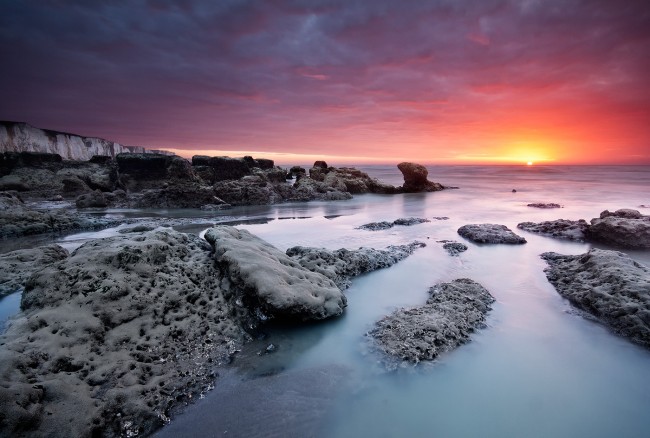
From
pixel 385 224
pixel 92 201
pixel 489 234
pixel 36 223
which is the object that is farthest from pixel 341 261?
pixel 92 201

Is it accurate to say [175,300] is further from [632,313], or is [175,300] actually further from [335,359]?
[632,313]

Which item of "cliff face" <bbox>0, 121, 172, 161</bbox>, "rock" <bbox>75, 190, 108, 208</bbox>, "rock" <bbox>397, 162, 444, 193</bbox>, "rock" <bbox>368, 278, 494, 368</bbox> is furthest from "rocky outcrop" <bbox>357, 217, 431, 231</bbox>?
"cliff face" <bbox>0, 121, 172, 161</bbox>

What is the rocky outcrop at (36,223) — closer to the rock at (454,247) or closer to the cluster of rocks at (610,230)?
the rock at (454,247)

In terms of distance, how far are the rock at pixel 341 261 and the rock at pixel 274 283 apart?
51 cm

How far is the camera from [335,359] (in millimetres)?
3879

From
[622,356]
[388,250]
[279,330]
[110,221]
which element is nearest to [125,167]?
[110,221]

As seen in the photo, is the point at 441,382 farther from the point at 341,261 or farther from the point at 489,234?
the point at 489,234

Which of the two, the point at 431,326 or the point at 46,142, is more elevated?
the point at 46,142

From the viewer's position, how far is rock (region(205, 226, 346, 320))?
4393mm

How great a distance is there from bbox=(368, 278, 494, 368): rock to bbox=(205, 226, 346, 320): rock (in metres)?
0.87

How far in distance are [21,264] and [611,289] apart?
409 inches

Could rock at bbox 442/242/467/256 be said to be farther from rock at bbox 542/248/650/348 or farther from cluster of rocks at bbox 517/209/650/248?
cluster of rocks at bbox 517/209/650/248

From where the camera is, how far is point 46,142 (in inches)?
1593

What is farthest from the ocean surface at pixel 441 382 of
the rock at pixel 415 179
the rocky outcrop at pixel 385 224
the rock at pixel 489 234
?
the rock at pixel 415 179
